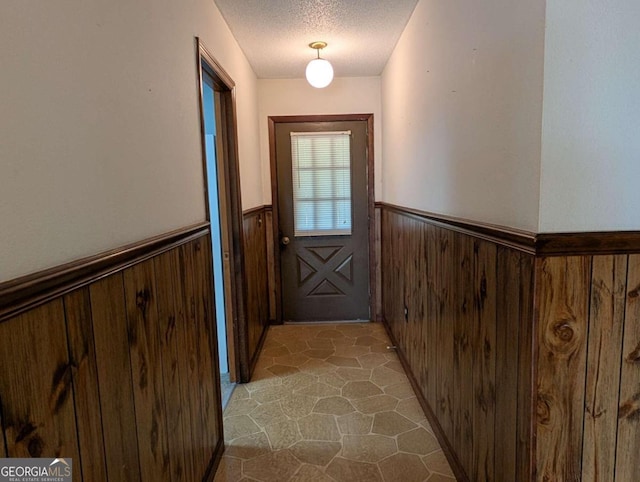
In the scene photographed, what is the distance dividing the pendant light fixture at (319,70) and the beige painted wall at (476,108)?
0.62m

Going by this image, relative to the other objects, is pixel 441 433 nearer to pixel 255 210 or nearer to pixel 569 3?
pixel 569 3

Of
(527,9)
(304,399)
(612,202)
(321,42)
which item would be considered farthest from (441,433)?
(321,42)

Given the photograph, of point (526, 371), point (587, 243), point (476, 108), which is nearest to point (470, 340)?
point (526, 371)

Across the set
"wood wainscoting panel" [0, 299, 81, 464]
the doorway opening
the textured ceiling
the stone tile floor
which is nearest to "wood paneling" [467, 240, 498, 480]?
the stone tile floor

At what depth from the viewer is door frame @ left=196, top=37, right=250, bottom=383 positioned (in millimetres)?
2656

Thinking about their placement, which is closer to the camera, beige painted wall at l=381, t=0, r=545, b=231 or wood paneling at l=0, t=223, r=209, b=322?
wood paneling at l=0, t=223, r=209, b=322

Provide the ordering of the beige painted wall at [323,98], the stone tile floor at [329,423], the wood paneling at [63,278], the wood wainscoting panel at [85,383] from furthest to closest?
the beige painted wall at [323,98], the stone tile floor at [329,423], the wood wainscoting panel at [85,383], the wood paneling at [63,278]

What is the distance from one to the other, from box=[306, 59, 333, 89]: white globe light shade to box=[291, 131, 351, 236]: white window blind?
0.86 meters

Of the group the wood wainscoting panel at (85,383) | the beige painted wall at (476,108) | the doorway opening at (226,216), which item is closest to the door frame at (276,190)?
the doorway opening at (226,216)

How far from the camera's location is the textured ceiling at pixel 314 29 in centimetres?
235

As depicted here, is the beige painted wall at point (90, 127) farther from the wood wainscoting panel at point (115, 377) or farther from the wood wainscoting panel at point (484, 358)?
the wood wainscoting panel at point (484, 358)

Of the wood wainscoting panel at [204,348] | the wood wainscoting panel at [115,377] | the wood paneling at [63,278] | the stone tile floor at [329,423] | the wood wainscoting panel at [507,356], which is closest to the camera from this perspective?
the wood paneling at [63,278]

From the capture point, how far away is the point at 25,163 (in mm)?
745

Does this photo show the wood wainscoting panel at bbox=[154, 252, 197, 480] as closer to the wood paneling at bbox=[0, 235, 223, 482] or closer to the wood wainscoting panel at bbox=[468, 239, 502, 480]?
the wood paneling at bbox=[0, 235, 223, 482]
